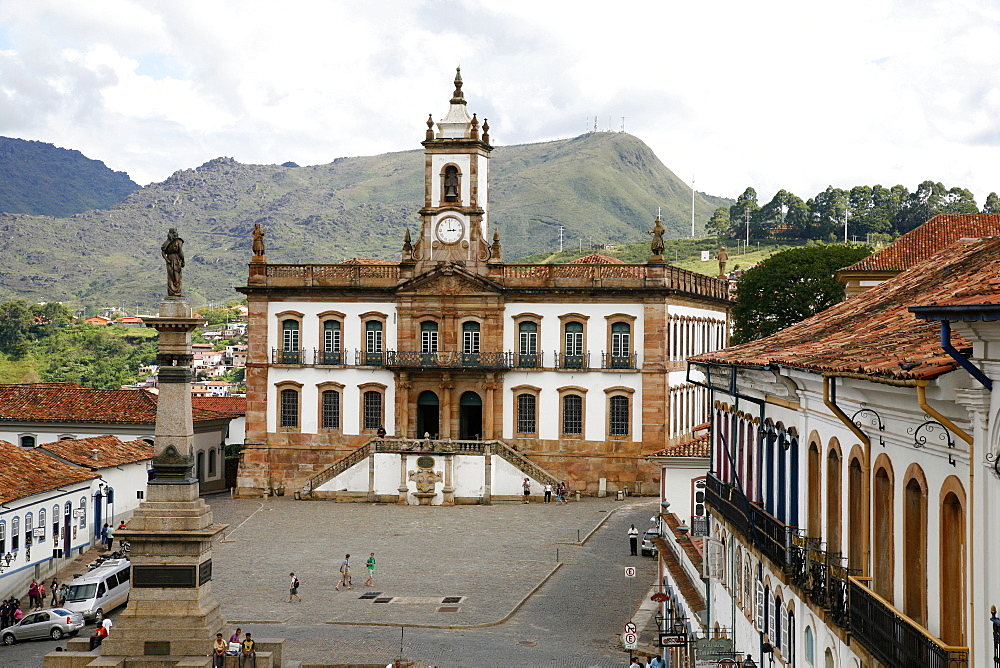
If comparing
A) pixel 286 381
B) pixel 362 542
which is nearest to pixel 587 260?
pixel 286 381

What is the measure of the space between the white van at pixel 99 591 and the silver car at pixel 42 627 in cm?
57

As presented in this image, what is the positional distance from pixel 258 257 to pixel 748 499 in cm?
4378

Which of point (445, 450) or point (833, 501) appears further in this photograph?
point (445, 450)

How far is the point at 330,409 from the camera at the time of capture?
199 ft

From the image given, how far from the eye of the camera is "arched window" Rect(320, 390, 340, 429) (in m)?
60.5

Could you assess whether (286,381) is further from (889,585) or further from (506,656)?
(889,585)

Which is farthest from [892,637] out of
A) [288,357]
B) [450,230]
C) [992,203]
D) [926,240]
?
[992,203]

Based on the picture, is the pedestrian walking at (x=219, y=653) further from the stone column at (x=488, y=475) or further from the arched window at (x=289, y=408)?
the arched window at (x=289, y=408)

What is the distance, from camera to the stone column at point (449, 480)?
56188mm

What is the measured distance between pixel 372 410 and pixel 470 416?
4.55 meters

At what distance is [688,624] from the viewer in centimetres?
2802

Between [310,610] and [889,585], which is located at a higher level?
[889,585]

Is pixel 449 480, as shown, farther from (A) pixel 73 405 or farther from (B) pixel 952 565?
(B) pixel 952 565

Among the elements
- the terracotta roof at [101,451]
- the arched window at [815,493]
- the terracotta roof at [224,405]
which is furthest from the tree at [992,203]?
the arched window at [815,493]
